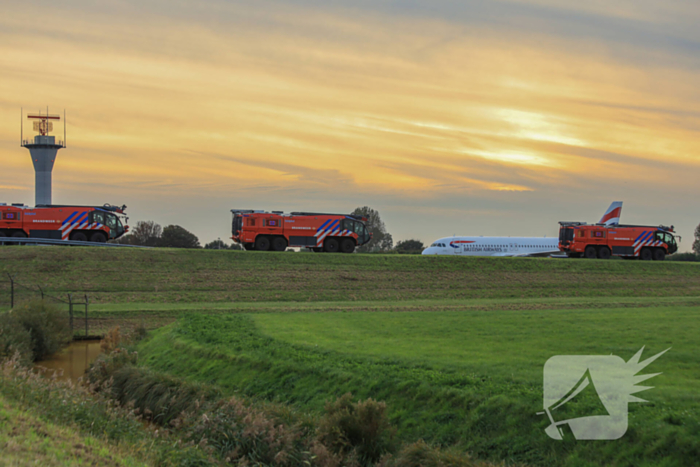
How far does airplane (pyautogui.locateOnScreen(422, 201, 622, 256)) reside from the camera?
5822 centimetres

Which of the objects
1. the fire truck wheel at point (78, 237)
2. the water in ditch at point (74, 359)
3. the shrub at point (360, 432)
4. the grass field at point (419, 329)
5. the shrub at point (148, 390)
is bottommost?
the water in ditch at point (74, 359)

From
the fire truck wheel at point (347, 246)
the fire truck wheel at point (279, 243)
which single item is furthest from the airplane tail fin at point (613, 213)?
the fire truck wheel at point (279, 243)

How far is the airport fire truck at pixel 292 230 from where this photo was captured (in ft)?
134

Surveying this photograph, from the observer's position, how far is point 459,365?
44.7 feet

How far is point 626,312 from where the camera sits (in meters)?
23.9

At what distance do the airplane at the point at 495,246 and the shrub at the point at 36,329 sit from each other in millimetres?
37993

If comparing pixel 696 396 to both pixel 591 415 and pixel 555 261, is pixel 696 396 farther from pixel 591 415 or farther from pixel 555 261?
pixel 555 261

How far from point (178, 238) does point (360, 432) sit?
2441 inches

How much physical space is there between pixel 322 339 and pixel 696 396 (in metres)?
10.8

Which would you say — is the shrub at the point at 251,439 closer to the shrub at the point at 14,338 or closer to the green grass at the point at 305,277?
the shrub at the point at 14,338

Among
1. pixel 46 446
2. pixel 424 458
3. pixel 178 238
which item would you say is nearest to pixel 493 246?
pixel 178 238

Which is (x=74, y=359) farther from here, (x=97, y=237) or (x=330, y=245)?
(x=330, y=245)

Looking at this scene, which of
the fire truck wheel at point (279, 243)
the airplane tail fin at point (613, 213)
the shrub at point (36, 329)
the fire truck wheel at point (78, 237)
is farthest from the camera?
the airplane tail fin at point (613, 213)
